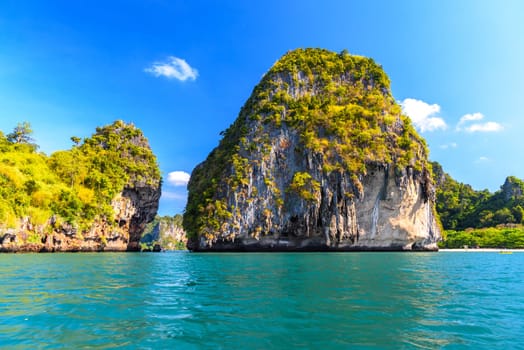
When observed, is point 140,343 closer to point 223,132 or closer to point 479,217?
point 223,132

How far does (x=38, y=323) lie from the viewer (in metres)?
6.91

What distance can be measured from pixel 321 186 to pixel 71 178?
45.4 metres

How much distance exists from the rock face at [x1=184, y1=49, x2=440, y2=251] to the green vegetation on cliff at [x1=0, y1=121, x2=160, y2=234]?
15.5 m

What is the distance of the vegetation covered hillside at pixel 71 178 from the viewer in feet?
145

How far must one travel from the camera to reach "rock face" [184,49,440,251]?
180 feet

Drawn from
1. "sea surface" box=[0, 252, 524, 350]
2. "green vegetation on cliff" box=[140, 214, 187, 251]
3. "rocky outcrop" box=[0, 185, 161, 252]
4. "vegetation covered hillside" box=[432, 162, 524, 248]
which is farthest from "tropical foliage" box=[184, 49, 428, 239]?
"green vegetation on cliff" box=[140, 214, 187, 251]

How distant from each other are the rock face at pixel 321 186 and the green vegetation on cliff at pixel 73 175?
1553 cm

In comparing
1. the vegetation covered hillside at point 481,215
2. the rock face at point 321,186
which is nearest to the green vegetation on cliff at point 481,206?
the vegetation covered hillside at point 481,215

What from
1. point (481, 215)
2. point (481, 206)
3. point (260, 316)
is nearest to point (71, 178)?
point (260, 316)

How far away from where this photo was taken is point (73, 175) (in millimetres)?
58531

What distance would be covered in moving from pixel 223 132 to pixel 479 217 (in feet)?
246

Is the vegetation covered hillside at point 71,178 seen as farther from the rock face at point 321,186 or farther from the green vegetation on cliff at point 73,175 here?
the rock face at point 321,186

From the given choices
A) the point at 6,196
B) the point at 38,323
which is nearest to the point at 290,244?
the point at 6,196

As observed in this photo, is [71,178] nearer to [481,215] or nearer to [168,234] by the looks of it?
[481,215]
